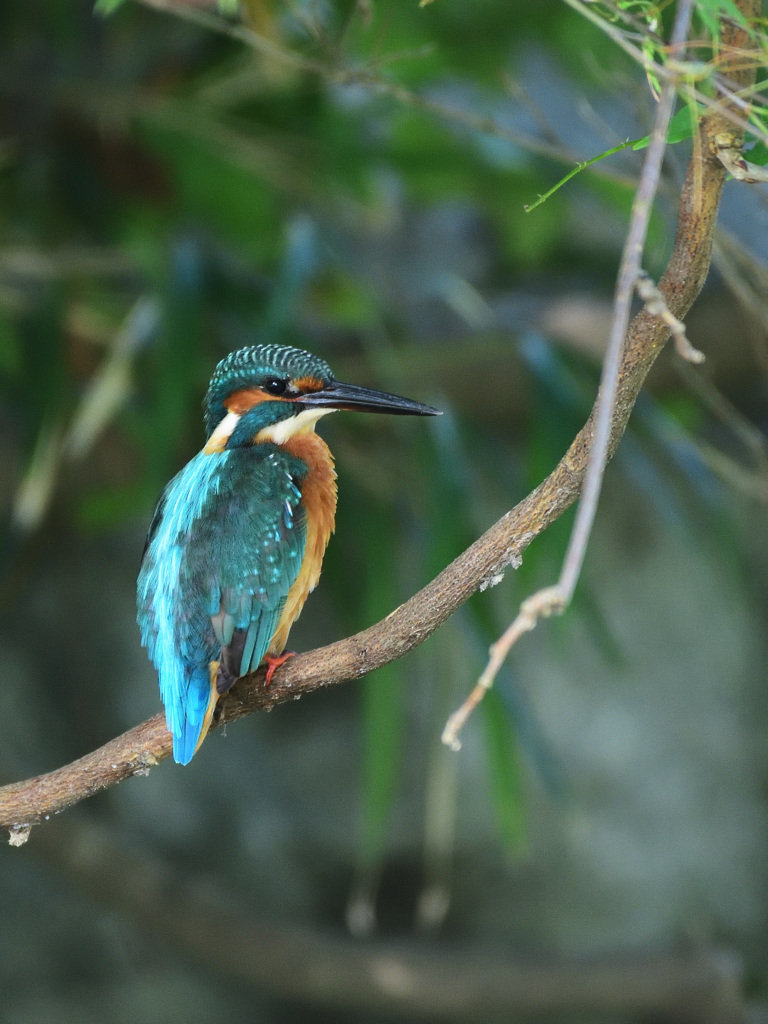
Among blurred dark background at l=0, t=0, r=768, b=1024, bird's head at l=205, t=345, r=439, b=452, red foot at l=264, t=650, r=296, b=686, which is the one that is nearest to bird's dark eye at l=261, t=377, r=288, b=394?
bird's head at l=205, t=345, r=439, b=452

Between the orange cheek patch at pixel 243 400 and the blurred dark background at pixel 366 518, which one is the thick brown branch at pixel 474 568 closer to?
the orange cheek patch at pixel 243 400

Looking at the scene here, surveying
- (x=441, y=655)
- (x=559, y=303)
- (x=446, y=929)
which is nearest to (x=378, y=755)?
(x=441, y=655)

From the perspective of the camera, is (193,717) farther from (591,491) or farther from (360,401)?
(591,491)

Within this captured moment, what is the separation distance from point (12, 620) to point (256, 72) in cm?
165

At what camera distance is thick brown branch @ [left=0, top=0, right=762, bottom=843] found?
0.86 m

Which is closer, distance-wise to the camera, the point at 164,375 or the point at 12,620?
the point at 164,375

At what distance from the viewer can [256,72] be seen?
2.85 meters

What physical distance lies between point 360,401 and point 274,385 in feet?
0.42

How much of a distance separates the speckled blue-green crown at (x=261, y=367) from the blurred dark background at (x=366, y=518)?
48 centimetres

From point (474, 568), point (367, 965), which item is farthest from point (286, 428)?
point (367, 965)

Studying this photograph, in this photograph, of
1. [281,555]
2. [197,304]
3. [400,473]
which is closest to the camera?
[281,555]

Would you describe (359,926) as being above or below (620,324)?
below

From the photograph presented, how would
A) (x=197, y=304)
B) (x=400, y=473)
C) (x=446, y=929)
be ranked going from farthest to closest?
(x=446, y=929) < (x=400, y=473) < (x=197, y=304)

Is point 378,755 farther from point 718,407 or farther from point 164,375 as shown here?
point 718,407
